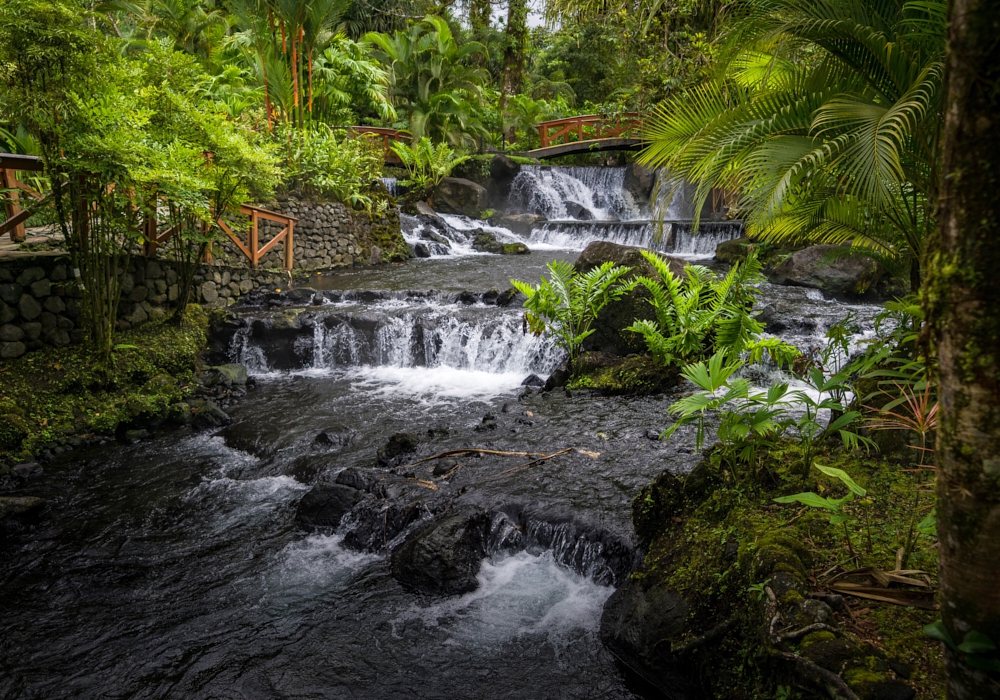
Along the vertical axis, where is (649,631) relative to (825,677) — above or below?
below

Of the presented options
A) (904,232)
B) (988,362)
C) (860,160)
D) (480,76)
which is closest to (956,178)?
(988,362)

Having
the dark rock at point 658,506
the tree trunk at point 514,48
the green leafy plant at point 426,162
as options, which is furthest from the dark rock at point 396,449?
the tree trunk at point 514,48

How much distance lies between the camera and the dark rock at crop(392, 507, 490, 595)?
4.56m

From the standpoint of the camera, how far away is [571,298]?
338 inches

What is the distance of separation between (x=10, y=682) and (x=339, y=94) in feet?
63.7

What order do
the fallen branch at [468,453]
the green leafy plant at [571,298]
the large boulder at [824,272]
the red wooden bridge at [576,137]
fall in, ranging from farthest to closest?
the red wooden bridge at [576,137] < the large boulder at [824,272] < the green leafy plant at [571,298] < the fallen branch at [468,453]

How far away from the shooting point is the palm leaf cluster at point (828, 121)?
3.50 meters

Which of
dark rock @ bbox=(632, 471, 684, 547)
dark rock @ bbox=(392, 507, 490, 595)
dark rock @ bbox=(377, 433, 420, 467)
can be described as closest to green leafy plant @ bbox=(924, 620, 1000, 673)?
dark rock @ bbox=(632, 471, 684, 547)

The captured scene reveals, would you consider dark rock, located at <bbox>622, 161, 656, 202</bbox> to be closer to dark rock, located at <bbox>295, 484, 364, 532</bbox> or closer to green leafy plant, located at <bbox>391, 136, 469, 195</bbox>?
green leafy plant, located at <bbox>391, 136, 469, 195</bbox>

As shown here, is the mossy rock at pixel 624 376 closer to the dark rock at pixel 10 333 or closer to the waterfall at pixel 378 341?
the waterfall at pixel 378 341

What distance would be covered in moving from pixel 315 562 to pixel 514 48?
24.6 metres

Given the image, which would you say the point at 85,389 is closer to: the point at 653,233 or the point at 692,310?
the point at 692,310

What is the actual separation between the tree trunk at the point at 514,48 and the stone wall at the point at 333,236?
11.3 meters

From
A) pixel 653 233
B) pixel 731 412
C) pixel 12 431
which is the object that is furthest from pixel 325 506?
pixel 653 233
